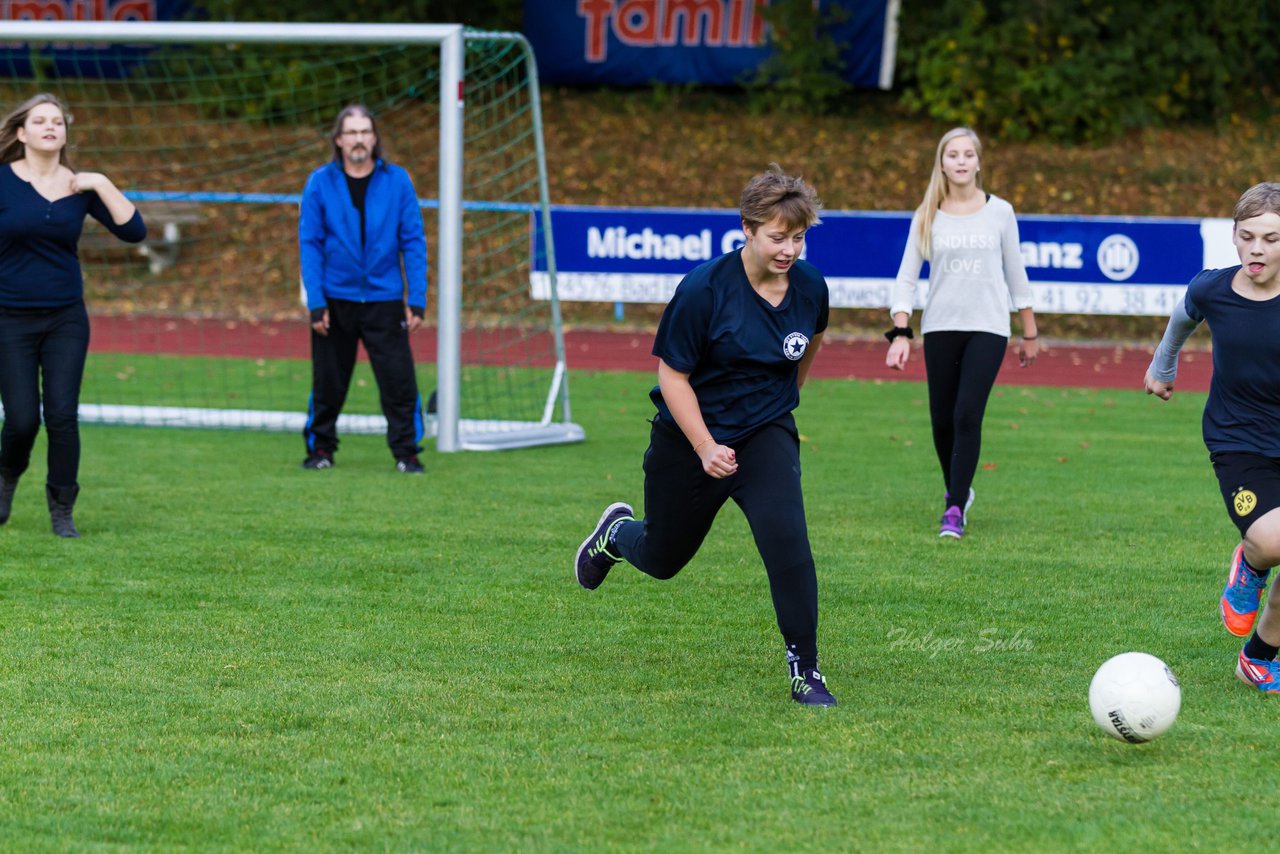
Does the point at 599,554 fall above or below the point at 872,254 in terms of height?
above

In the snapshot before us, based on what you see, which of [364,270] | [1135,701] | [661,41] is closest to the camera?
[1135,701]

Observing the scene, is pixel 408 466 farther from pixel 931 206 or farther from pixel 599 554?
pixel 599 554

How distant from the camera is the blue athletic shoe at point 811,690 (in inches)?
201

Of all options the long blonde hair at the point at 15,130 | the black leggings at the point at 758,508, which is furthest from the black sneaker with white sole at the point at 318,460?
the black leggings at the point at 758,508

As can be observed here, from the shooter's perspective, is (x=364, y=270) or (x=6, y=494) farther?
(x=364, y=270)

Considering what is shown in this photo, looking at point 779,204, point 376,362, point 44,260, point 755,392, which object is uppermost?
point 779,204

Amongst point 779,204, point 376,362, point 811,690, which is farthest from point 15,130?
point 811,690

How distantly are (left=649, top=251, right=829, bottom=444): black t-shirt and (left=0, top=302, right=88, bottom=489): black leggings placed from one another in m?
3.75

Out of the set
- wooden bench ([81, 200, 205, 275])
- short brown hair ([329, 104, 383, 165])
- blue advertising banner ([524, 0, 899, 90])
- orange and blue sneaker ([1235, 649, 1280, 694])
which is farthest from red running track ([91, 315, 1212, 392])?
orange and blue sneaker ([1235, 649, 1280, 694])

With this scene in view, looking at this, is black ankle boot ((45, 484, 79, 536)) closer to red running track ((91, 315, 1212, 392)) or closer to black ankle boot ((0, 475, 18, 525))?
black ankle boot ((0, 475, 18, 525))

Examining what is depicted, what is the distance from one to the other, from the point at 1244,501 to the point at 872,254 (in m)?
13.4

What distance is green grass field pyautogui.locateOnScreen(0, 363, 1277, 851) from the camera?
160 inches

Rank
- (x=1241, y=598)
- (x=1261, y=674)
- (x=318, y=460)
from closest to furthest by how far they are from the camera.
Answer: (x=1261, y=674)
(x=1241, y=598)
(x=318, y=460)

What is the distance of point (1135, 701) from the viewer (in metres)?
4.51
